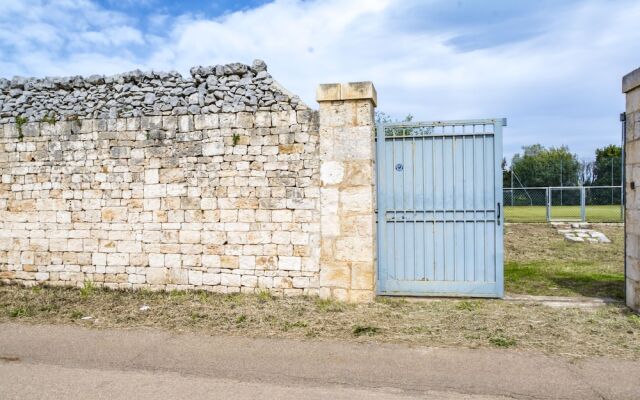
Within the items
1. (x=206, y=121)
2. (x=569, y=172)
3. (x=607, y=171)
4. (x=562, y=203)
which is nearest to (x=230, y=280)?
(x=206, y=121)

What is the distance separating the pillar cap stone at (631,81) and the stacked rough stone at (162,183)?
3.72m

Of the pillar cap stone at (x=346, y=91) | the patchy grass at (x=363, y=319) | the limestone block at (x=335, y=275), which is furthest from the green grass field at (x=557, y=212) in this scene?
the pillar cap stone at (x=346, y=91)

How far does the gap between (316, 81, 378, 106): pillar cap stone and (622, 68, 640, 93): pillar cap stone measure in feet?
9.61

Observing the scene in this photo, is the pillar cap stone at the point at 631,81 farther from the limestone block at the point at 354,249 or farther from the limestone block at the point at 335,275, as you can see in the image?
the limestone block at the point at 335,275

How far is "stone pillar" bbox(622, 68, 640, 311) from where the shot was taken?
573 cm

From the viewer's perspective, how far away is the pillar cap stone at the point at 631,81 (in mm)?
5645

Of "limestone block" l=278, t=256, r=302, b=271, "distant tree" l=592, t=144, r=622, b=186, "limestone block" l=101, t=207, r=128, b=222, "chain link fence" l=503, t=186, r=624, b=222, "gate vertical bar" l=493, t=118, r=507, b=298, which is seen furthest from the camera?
"distant tree" l=592, t=144, r=622, b=186

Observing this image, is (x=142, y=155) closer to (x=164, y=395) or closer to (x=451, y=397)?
(x=164, y=395)

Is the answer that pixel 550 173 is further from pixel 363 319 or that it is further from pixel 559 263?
pixel 363 319

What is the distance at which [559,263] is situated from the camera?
9.78 meters

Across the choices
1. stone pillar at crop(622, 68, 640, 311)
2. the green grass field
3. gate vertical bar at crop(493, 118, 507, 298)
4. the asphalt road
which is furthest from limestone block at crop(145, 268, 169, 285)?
the green grass field

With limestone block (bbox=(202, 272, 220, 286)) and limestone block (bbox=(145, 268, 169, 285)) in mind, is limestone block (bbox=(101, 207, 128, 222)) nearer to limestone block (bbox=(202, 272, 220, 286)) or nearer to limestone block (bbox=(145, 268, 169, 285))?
limestone block (bbox=(145, 268, 169, 285))

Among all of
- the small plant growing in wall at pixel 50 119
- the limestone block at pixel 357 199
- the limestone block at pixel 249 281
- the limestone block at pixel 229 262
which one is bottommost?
the limestone block at pixel 249 281

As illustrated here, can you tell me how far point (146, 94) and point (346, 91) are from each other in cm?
297
